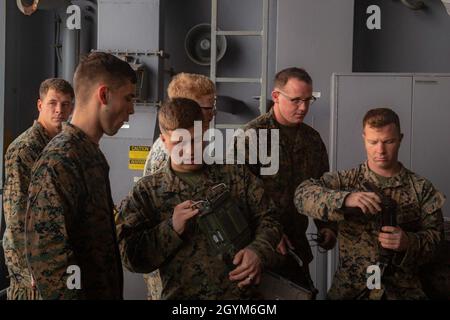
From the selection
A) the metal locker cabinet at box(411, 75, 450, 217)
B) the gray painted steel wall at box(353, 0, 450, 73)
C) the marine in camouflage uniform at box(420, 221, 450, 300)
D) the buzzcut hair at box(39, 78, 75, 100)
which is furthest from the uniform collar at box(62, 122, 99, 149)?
the gray painted steel wall at box(353, 0, 450, 73)

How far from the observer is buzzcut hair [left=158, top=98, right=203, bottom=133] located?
1.93 metres

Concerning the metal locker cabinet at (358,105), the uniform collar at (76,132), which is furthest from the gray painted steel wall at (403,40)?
the uniform collar at (76,132)

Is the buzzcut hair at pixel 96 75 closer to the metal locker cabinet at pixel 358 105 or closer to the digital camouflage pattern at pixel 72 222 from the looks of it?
the digital camouflage pattern at pixel 72 222

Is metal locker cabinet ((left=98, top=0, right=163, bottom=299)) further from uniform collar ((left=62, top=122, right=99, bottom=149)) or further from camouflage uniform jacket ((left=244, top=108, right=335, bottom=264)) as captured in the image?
uniform collar ((left=62, top=122, right=99, bottom=149))

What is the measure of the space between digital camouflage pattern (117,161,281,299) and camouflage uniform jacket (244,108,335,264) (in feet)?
2.46

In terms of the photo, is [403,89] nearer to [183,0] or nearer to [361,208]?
[361,208]

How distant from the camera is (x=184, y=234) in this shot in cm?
189

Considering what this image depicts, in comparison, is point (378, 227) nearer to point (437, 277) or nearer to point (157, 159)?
point (437, 277)

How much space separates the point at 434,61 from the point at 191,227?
3563 mm

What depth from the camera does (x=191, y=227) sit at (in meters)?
1.91

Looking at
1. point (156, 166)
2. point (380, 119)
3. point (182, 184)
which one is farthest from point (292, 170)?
point (182, 184)

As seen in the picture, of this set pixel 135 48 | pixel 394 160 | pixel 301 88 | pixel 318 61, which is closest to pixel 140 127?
pixel 135 48

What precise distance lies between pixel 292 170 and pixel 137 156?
5.42 feet

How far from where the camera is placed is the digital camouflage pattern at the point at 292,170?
2752 millimetres
